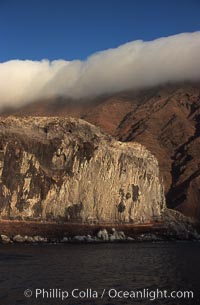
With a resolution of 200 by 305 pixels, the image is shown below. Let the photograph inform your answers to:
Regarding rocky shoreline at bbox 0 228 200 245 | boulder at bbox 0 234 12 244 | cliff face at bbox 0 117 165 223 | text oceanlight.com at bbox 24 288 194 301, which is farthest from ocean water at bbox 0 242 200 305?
cliff face at bbox 0 117 165 223

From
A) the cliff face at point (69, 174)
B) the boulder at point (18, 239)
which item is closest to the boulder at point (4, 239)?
the boulder at point (18, 239)

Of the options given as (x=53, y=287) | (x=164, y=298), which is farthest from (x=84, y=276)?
(x=164, y=298)

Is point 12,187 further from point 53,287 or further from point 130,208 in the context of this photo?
point 53,287

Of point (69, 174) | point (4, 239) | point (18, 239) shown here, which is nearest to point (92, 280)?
point (4, 239)

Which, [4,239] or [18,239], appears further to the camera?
[18,239]

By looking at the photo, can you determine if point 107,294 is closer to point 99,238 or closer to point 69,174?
point 99,238

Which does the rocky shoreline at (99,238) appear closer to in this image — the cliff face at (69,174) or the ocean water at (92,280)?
the cliff face at (69,174)
